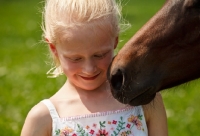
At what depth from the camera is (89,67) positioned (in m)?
3.69

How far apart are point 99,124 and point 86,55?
0.44 meters

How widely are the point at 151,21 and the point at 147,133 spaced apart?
0.75 m

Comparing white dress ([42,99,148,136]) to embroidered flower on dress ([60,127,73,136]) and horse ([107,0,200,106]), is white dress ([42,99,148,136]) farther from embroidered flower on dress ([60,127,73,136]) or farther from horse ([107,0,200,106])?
horse ([107,0,200,106])

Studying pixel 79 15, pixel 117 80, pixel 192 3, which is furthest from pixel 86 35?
pixel 192 3

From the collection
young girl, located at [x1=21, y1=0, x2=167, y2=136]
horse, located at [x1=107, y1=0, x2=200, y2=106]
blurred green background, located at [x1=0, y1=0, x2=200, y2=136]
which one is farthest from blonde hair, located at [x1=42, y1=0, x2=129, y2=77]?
blurred green background, located at [x1=0, y1=0, x2=200, y2=136]

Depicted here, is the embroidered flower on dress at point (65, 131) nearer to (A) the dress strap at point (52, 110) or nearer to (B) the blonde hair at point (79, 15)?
(A) the dress strap at point (52, 110)

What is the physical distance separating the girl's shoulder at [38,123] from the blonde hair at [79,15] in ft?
1.53

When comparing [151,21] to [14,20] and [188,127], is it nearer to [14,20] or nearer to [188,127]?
[188,127]

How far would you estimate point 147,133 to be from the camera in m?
3.83

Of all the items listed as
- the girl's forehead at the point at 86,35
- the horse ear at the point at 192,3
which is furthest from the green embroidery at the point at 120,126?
the horse ear at the point at 192,3

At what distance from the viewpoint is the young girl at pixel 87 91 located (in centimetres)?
370

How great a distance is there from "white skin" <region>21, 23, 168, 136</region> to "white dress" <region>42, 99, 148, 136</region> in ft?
0.13

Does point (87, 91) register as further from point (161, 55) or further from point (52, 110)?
point (161, 55)

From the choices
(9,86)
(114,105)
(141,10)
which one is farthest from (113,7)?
(141,10)
